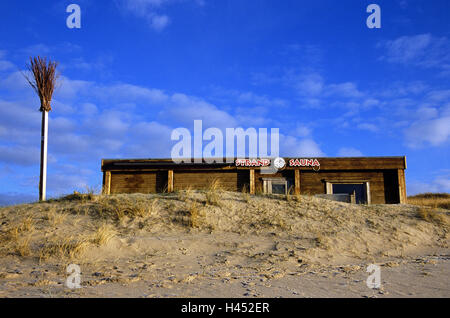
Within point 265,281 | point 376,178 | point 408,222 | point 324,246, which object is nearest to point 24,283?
point 265,281

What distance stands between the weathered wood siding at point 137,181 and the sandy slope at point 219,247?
466 inches

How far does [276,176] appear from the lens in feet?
73.5

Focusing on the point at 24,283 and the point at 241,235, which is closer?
the point at 24,283

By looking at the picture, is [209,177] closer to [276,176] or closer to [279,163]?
[276,176]

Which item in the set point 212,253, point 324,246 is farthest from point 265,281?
point 324,246

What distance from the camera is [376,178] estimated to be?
22.0 m

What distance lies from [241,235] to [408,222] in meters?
5.30

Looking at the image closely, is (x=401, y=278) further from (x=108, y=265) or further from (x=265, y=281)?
(x=108, y=265)

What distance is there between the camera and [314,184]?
22.2 metres

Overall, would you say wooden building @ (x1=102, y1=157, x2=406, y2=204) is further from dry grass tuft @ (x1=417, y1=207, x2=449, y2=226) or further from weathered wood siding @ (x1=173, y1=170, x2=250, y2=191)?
dry grass tuft @ (x1=417, y1=207, x2=449, y2=226)
